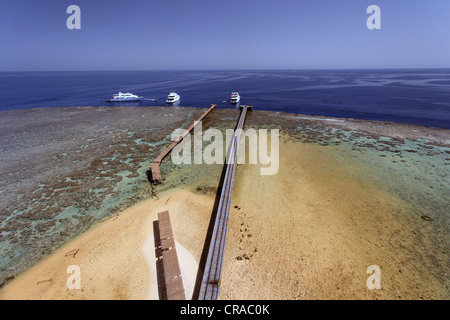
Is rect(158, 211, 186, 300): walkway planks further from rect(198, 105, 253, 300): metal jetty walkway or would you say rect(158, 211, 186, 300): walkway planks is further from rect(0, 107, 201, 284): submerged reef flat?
rect(0, 107, 201, 284): submerged reef flat

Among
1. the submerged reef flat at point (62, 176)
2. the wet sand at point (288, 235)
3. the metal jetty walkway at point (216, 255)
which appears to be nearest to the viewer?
the metal jetty walkway at point (216, 255)

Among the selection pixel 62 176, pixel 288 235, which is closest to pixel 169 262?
pixel 288 235

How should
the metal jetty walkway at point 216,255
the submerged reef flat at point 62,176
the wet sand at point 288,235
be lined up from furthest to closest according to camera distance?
the submerged reef flat at point 62,176
the wet sand at point 288,235
the metal jetty walkway at point 216,255

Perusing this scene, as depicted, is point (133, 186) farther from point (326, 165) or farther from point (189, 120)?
point (189, 120)

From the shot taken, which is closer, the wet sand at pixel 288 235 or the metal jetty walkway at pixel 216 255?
the metal jetty walkway at pixel 216 255

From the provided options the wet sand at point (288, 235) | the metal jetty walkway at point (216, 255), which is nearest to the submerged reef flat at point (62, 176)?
the wet sand at point (288, 235)

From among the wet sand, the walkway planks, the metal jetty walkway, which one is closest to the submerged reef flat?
the wet sand

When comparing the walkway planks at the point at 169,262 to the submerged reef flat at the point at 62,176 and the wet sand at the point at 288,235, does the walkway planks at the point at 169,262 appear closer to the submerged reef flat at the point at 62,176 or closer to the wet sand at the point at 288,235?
the wet sand at the point at 288,235
